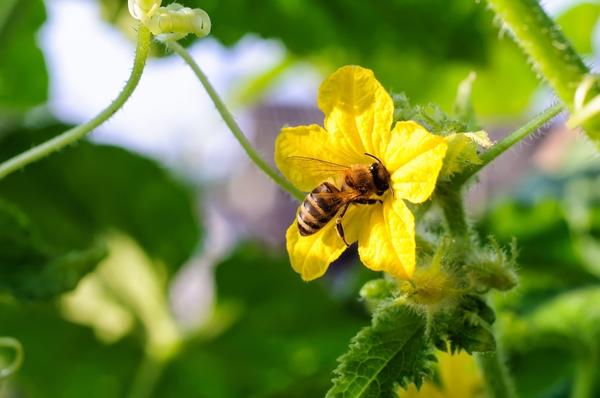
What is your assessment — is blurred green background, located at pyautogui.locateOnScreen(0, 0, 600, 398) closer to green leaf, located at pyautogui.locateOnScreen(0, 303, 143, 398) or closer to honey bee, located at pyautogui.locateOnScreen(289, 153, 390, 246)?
green leaf, located at pyautogui.locateOnScreen(0, 303, 143, 398)

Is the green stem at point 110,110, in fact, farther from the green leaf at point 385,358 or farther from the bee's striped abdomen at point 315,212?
the green leaf at point 385,358

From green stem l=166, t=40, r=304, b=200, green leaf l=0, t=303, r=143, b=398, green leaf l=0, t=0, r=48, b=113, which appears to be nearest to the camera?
green stem l=166, t=40, r=304, b=200

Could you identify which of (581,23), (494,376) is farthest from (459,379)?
(581,23)

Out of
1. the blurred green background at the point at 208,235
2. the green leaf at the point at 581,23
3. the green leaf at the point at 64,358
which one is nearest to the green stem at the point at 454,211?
the blurred green background at the point at 208,235

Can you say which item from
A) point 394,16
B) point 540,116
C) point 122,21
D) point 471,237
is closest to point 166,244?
point 122,21

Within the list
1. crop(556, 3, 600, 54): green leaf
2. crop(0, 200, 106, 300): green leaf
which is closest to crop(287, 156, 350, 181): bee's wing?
crop(0, 200, 106, 300): green leaf

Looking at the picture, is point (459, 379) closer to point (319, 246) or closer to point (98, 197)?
point (319, 246)

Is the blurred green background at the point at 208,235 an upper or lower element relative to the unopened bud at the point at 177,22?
upper
